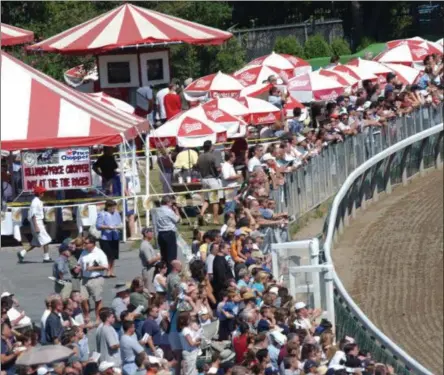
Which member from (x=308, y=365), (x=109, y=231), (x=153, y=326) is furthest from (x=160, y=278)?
(x=308, y=365)

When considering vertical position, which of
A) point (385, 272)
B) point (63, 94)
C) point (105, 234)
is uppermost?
point (63, 94)

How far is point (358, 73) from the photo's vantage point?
31.8 metres

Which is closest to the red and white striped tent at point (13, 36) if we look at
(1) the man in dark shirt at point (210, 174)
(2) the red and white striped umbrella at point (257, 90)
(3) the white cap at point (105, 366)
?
(2) the red and white striped umbrella at point (257, 90)

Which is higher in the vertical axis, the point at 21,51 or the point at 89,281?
the point at 21,51

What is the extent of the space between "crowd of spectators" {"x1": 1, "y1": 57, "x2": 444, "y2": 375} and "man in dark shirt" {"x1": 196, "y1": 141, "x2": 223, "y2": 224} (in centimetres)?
128

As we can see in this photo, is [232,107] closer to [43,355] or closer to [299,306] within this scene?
[299,306]

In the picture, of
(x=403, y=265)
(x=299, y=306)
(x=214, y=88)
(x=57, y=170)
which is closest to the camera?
(x=299, y=306)

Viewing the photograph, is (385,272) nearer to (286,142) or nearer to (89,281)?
(286,142)

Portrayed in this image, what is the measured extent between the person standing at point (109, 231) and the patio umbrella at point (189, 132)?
4520 mm

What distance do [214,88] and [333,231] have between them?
703 cm

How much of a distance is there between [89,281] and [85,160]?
474 cm

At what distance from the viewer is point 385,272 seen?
25484mm

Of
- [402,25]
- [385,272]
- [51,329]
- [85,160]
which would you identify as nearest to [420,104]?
[385,272]

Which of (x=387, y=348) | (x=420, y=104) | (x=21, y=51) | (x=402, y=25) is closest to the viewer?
(x=387, y=348)
